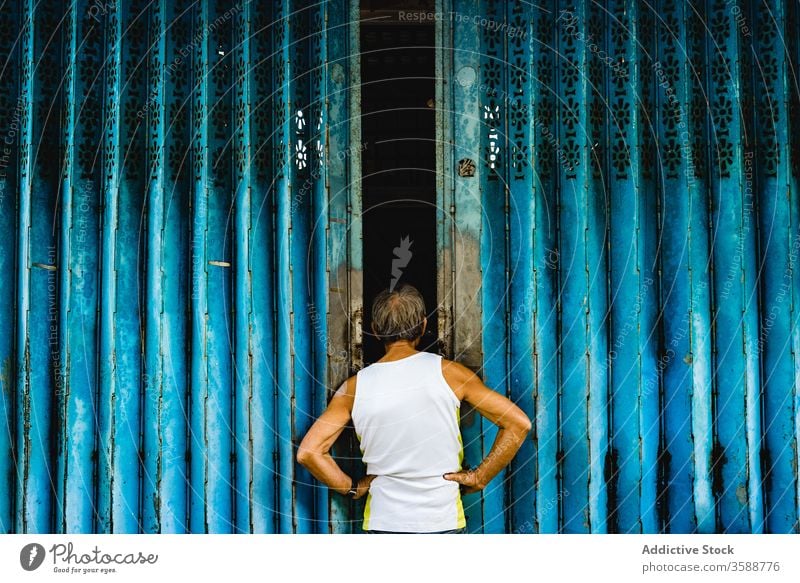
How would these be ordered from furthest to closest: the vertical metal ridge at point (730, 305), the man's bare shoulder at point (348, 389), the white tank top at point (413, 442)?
the vertical metal ridge at point (730, 305)
the man's bare shoulder at point (348, 389)
the white tank top at point (413, 442)

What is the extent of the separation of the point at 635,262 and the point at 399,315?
3.35 ft

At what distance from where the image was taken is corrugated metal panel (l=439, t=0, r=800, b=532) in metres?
2.74

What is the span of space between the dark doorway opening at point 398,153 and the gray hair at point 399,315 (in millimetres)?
289

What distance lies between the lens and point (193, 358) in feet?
9.03

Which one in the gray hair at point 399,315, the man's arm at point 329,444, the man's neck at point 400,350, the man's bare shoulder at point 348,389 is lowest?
the man's arm at point 329,444

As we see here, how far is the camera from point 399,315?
249 centimetres

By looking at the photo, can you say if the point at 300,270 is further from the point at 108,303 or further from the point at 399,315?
the point at 108,303

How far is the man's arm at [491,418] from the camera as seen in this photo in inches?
98.0

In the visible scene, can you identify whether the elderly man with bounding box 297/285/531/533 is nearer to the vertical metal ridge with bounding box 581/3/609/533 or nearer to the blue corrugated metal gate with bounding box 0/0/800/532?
the blue corrugated metal gate with bounding box 0/0/800/532

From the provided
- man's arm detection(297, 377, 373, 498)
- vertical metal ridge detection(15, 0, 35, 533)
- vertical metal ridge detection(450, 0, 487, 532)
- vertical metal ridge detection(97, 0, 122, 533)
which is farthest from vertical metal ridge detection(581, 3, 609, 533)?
vertical metal ridge detection(15, 0, 35, 533)

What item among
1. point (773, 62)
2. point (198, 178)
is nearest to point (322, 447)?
point (198, 178)

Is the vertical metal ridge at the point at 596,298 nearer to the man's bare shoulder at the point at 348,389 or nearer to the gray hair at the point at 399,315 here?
the gray hair at the point at 399,315

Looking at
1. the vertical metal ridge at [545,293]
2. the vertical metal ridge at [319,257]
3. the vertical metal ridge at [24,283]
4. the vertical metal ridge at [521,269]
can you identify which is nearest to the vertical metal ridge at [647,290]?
the vertical metal ridge at [545,293]
